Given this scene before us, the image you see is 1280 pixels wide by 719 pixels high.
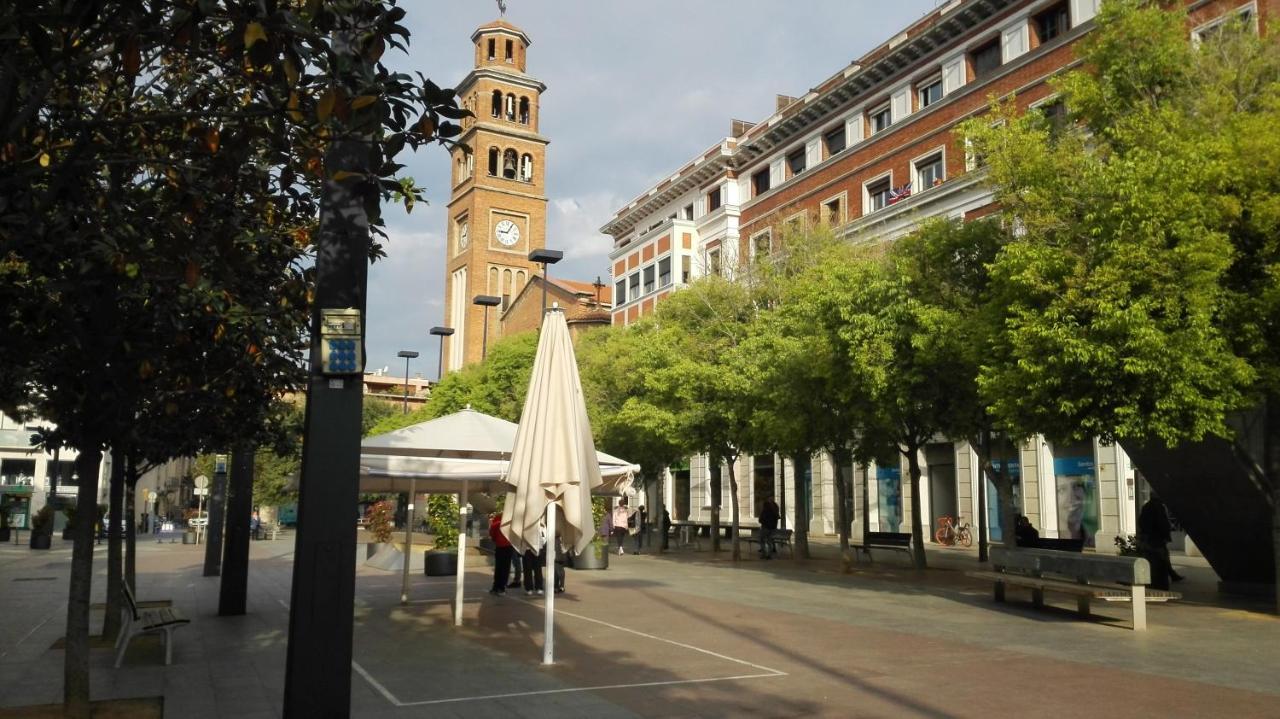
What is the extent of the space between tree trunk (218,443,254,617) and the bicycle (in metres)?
25.8

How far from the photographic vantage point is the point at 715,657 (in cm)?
963

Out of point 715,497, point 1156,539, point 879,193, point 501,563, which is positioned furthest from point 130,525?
point 879,193

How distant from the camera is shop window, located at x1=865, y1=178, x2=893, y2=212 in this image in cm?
3528

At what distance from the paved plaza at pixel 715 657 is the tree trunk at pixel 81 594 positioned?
697 mm

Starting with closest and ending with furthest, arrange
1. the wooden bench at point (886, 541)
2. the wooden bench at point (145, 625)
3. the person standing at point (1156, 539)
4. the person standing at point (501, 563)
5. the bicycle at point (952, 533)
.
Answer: the wooden bench at point (145, 625) → the person standing at point (501, 563) → the person standing at point (1156, 539) → the wooden bench at point (886, 541) → the bicycle at point (952, 533)

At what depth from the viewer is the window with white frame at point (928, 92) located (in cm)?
3378

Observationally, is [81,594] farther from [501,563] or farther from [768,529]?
[768,529]

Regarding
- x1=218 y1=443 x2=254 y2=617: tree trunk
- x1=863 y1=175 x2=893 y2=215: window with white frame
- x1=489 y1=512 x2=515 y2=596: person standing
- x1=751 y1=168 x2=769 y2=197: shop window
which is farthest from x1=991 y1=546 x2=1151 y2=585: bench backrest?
x1=751 y1=168 x2=769 y2=197: shop window

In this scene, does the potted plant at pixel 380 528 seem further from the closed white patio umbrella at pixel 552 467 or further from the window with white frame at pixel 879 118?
the window with white frame at pixel 879 118

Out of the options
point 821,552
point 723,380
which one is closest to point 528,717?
point 723,380

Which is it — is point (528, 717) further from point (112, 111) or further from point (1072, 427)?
point (1072, 427)

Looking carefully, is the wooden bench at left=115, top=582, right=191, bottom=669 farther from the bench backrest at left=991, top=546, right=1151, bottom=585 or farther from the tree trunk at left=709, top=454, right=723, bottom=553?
the tree trunk at left=709, top=454, right=723, bottom=553

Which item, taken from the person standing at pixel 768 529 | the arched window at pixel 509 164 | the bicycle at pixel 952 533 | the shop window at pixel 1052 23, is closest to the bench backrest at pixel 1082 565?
the person standing at pixel 768 529

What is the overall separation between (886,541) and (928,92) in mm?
A: 17206
